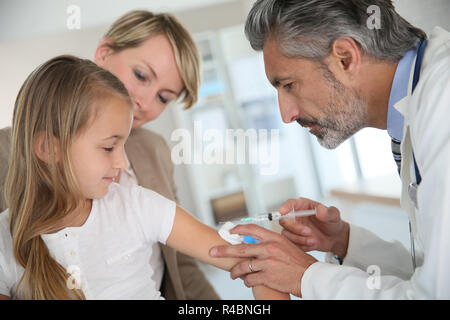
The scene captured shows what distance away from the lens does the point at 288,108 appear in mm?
1258

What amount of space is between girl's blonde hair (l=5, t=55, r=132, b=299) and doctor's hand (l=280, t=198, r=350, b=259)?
661 mm

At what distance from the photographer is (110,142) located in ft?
3.65

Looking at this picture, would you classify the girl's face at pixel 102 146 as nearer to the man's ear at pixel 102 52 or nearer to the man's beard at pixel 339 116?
the man's ear at pixel 102 52

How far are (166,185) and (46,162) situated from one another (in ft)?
1.17

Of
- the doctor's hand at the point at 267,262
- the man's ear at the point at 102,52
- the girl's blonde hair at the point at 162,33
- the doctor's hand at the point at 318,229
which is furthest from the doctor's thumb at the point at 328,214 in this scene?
the man's ear at the point at 102,52

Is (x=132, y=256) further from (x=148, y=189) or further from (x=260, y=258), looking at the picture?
(x=260, y=258)

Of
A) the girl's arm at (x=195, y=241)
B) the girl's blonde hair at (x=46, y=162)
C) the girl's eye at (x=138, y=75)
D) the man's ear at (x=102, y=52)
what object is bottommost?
the girl's arm at (x=195, y=241)

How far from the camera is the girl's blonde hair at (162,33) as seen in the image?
4.00 feet

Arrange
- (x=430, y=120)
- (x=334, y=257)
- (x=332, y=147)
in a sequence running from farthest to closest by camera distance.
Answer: (x=334, y=257) → (x=332, y=147) → (x=430, y=120)

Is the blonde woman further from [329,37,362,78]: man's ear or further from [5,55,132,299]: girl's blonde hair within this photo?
[329,37,362,78]: man's ear

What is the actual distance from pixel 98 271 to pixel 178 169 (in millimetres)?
398

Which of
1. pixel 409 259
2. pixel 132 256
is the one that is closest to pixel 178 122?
pixel 132 256

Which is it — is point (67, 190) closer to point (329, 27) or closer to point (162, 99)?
A: point (162, 99)

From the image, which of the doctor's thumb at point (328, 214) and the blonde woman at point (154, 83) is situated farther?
the doctor's thumb at point (328, 214)
